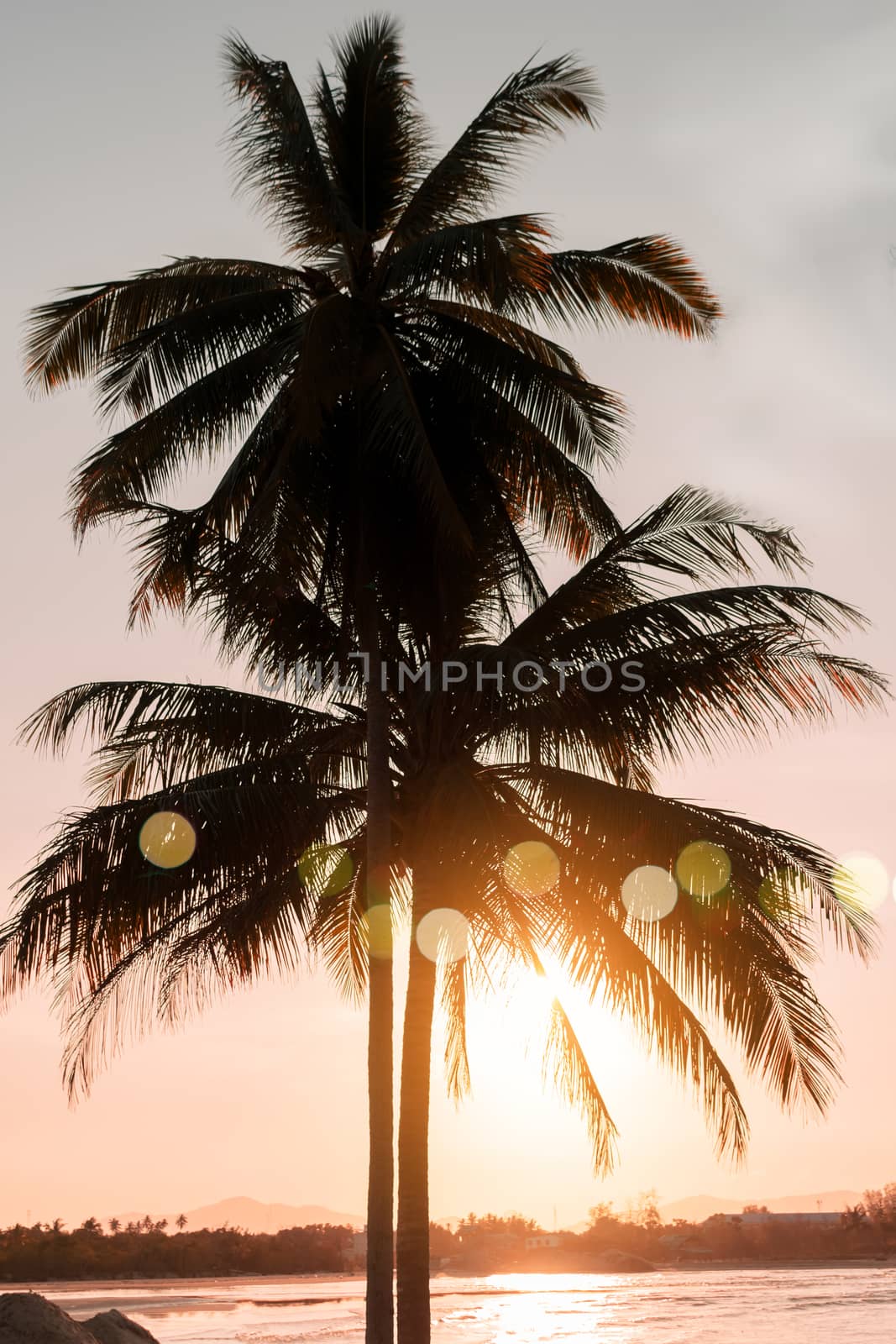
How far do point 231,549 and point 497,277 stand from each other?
128 inches

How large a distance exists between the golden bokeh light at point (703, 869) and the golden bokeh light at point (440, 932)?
7.41ft

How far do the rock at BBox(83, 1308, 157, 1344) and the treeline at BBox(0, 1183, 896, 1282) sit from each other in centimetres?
5351

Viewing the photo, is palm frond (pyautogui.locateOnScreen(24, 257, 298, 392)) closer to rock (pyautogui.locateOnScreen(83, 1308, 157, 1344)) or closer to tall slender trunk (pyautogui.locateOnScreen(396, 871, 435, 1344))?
tall slender trunk (pyautogui.locateOnScreen(396, 871, 435, 1344))

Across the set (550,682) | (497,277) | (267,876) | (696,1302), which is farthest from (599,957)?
(696,1302)

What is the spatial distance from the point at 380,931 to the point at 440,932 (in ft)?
4.29

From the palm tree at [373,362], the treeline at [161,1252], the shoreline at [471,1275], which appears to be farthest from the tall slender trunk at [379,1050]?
the treeline at [161,1252]

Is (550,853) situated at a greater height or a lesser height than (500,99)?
lesser

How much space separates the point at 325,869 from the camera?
1172 centimetres

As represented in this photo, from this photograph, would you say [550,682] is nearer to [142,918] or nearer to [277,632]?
[277,632]

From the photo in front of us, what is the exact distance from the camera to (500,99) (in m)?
11.0

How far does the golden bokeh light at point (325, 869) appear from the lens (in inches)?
444

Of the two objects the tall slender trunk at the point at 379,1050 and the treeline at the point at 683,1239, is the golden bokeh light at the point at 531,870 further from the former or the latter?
the treeline at the point at 683,1239

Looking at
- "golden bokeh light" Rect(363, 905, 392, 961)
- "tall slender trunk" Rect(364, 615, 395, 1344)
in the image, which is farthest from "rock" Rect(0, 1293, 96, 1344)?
"golden bokeh light" Rect(363, 905, 392, 961)

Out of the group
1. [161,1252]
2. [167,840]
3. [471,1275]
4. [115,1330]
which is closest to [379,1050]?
[167,840]
